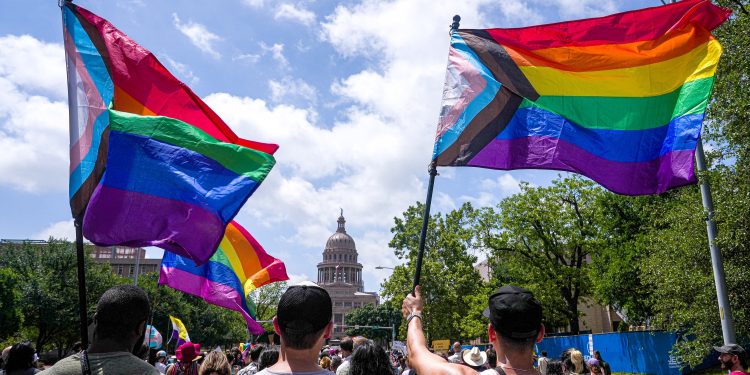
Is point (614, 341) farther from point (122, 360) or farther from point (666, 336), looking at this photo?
point (122, 360)

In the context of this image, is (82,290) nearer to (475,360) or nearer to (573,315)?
(475,360)

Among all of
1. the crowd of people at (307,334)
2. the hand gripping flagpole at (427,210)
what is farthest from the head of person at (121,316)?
the hand gripping flagpole at (427,210)

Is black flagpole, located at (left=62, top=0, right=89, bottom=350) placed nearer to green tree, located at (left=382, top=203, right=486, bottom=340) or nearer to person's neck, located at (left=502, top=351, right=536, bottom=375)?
person's neck, located at (left=502, top=351, right=536, bottom=375)

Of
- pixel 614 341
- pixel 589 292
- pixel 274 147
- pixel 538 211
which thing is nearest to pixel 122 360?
pixel 274 147

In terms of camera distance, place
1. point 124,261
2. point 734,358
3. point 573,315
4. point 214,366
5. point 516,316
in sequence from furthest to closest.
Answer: point 124,261 < point 573,315 < point 214,366 < point 734,358 < point 516,316

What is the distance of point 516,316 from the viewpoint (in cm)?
298

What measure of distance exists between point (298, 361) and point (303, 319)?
0.22m

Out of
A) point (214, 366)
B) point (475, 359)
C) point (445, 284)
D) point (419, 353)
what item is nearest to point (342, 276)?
point (445, 284)

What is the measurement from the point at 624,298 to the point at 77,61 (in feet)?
117

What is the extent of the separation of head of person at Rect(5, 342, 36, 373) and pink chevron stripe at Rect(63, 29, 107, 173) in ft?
7.18

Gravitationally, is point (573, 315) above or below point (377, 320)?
below

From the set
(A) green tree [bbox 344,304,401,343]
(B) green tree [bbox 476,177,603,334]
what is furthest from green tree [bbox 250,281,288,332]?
(B) green tree [bbox 476,177,603,334]

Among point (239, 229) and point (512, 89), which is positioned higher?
point (512, 89)

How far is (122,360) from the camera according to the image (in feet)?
10.3
